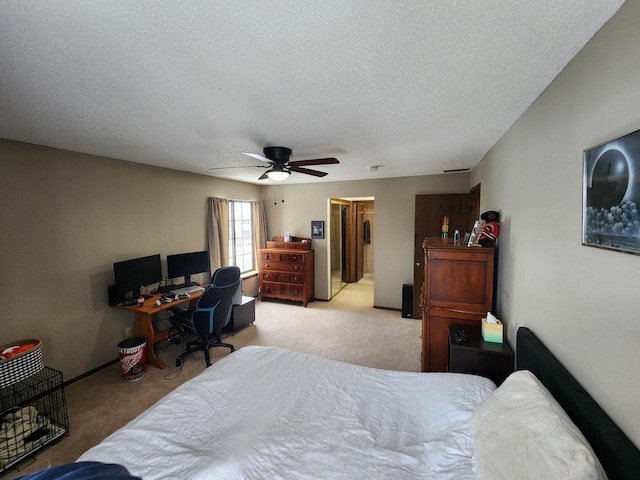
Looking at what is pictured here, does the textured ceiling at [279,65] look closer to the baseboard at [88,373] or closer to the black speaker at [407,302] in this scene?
the baseboard at [88,373]

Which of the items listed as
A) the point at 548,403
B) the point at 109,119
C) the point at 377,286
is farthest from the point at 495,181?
the point at 109,119

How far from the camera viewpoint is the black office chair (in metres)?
3.13

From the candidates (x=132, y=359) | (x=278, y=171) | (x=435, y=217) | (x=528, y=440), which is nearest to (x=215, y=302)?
(x=132, y=359)

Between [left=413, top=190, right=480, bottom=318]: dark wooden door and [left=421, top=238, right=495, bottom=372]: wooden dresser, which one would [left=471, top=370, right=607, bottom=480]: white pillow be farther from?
[left=413, top=190, right=480, bottom=318]: dark wooden door

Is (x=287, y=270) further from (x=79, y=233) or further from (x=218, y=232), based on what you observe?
(x=79, y=233)

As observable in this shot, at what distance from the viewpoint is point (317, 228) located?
18.1 feet

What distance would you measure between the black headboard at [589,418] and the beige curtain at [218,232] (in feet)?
14.2

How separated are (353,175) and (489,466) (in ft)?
13.6

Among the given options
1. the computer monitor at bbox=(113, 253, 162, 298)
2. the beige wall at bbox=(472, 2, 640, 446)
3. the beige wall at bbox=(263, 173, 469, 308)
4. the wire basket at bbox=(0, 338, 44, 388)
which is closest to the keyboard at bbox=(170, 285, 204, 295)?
the computer monitor at bbox=(113, 253, 162, 298)

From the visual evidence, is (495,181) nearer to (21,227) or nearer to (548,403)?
(548,403)

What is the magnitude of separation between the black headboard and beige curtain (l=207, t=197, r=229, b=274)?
4340mm

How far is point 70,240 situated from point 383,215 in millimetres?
4457

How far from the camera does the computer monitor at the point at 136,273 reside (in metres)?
3.09

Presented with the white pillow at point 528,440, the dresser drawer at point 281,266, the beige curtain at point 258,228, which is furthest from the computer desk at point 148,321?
the white pillow at point 528,440
